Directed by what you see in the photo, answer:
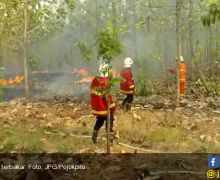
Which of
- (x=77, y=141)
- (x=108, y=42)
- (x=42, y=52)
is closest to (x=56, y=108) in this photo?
(x=77, y=141)

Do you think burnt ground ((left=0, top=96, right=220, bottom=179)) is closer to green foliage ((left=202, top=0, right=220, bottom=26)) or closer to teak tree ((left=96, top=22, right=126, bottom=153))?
teak tree ((left=96, top=22, right=126, bottom=153))

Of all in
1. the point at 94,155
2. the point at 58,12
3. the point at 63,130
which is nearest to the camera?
the point at 94,155

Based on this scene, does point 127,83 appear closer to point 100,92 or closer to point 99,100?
point 99,100

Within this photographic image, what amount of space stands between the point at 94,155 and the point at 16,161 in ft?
4.53

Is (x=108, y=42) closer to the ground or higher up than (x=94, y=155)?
higher up

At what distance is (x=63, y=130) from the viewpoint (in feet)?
30.5

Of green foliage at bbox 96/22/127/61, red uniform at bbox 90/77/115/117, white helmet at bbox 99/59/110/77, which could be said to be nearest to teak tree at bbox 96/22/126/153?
green foliage at bbox 96/22/127/61

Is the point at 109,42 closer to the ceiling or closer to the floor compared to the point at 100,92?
closer to the ceiling

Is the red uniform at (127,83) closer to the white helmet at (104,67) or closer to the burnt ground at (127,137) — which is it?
the burnt ground at (127,137)

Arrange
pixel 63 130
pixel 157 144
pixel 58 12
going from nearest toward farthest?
pixel 157 144, pixel 63 130, pixel 58 12

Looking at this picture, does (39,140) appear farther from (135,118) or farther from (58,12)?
(58,12)

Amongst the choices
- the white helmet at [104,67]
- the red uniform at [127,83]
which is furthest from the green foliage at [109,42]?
the red uniform at [127,83]

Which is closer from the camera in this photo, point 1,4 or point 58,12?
point 1,4

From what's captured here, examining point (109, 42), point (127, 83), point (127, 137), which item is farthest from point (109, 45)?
point (127, 83)
